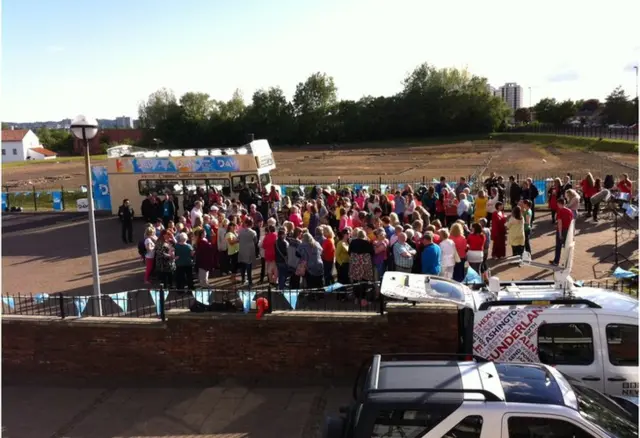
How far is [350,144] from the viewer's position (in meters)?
93.9

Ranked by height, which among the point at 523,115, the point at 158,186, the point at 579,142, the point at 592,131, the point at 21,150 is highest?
the point at 523,115

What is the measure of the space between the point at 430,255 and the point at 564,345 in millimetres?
3787

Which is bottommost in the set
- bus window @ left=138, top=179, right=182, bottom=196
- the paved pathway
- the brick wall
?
the paved pathway

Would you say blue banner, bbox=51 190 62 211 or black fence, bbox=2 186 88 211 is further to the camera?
black fence, bbox=2 186 88 211

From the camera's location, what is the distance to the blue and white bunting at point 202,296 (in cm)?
985

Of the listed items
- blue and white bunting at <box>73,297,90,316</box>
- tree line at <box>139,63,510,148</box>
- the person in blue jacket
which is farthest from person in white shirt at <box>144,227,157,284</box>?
tree line at <box>139,63,510,148</box>

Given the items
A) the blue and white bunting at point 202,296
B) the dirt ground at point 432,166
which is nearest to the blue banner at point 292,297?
the blue and white bunting at point 202,296

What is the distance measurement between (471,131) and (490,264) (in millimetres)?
83102

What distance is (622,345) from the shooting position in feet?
22.9

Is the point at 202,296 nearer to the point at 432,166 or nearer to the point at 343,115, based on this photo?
the point at 432,166

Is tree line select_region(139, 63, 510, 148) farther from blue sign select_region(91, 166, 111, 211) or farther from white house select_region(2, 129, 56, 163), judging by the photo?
blue sign select_region(91, 166, 111, 211)

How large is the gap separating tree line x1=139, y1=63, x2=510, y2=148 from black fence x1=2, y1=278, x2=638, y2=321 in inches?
3341

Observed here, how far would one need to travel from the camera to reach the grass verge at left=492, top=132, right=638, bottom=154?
168 ft

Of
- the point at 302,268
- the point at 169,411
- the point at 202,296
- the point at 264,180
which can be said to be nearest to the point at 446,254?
the point at 302,268
